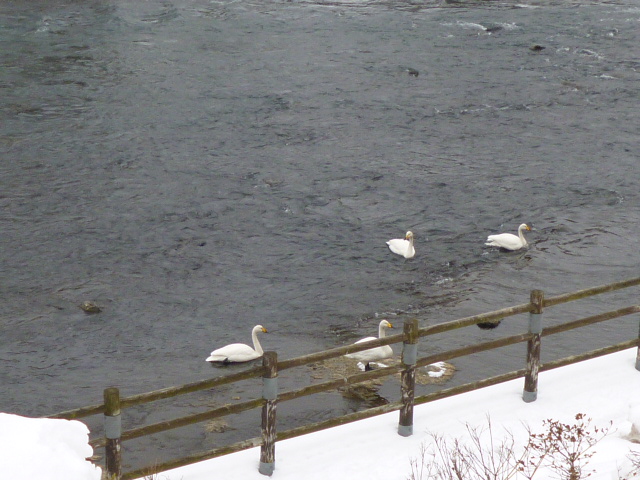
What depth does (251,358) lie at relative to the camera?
15938mm

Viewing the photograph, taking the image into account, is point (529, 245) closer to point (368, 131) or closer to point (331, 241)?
point (331, 241)

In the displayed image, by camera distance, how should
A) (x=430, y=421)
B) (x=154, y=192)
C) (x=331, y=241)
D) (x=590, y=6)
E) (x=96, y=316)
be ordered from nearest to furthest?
(x=430, y=421) → (x=96, y=316) → (x=331, y=241) → (x=154, y=192) → (x=590, y=6)

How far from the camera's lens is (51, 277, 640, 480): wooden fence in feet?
27.8

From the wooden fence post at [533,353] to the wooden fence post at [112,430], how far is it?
4.72 m

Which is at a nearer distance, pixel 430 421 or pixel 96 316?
pixel 430 421

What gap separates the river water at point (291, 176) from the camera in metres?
17.0

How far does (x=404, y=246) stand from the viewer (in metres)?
20.1

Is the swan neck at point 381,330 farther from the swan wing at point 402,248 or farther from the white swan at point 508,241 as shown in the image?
the white swan at point 508,241

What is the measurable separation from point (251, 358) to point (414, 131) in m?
13.4

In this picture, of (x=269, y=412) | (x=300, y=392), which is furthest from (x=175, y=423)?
(x=300, y=392)

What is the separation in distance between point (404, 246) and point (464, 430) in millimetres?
10355

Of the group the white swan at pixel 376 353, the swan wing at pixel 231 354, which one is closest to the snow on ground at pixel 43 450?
the swan wing at pixel 231 354

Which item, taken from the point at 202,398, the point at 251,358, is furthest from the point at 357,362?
the point at 202,398

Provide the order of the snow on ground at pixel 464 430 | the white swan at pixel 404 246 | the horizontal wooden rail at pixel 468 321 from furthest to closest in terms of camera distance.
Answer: the white swan at pixel 404 246
the horizontal wooden rail at pixel 468 321
the snow on ground at pixel 464 430
